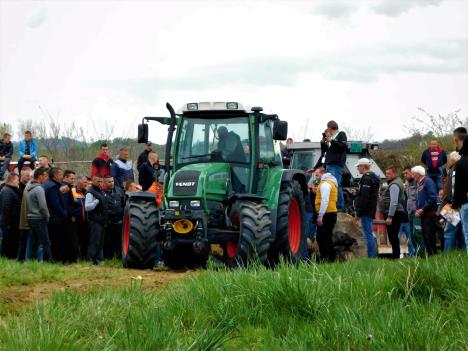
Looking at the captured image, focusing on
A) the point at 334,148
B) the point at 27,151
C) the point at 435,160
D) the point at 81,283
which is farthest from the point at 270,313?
the point at 27,151

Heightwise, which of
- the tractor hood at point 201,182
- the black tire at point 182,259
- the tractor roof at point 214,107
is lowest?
the black tire at point 182,259

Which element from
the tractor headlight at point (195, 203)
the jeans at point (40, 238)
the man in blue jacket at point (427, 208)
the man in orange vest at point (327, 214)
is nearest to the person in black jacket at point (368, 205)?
the man in orange vest at point (327, 214)

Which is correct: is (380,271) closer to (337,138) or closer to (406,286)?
(406,286)

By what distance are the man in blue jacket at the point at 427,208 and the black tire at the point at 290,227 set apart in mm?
1881

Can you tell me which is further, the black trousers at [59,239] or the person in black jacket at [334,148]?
the person in black jacket at [334,148]

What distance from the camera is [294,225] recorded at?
13219mm

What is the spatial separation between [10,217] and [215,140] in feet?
13.2

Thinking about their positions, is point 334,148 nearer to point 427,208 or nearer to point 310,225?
point 427,208

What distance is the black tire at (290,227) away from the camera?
12055 mm

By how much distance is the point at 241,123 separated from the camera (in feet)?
40.9

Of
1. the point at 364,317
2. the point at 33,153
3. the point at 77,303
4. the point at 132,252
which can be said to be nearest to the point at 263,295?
the point at 364,317

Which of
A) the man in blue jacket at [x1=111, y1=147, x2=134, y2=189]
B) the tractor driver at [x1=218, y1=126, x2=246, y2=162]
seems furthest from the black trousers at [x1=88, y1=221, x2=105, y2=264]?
the tractor driver at [x1=218, y1=126, x2=246, y2=162]

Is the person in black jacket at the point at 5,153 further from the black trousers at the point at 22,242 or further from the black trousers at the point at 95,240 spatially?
the black trousers at the point at 95,240

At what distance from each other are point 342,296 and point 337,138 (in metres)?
7.56
